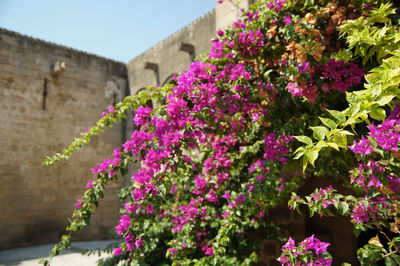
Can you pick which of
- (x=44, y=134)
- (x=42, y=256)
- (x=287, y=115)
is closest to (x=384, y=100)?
(x=287, y=115)

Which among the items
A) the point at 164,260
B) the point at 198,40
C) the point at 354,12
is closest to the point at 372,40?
the point at 354,12

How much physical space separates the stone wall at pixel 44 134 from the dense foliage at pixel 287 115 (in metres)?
5.58

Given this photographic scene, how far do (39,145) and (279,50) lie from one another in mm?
6730

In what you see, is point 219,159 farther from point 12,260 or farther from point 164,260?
point 12,260

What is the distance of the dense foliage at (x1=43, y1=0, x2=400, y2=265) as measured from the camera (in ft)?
4.37

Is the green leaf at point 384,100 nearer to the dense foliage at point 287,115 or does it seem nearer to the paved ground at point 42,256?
the dense foliage at point 287,115

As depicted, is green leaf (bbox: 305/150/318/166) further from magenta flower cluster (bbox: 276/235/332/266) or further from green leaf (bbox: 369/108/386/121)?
magenta flower cluster (bbox: 276/235/332/266)

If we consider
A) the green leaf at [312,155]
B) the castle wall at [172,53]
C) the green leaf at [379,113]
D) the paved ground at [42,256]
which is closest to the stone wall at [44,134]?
the paved ground at [42,256]

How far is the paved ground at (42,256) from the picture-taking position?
5.04 m

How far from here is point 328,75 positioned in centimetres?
181

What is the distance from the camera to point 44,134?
7.32 metres

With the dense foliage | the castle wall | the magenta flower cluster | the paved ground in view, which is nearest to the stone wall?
the paved ground

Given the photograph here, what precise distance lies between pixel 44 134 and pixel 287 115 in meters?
6.73

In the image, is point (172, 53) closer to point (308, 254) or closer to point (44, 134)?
point (44, 134)
